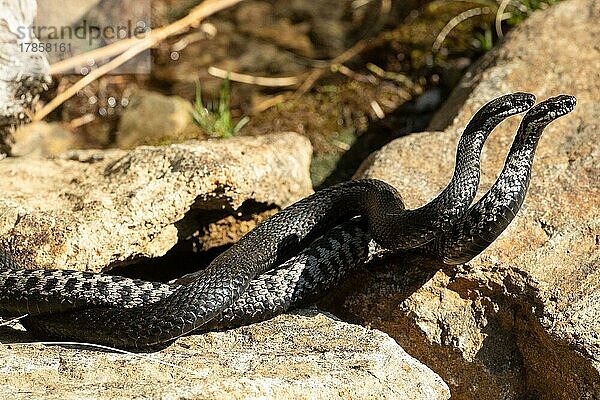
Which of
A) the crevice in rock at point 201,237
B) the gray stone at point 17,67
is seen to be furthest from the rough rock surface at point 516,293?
the gray stone at point 17,67

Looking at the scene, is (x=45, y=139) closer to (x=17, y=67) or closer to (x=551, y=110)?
(x=17, y=67)

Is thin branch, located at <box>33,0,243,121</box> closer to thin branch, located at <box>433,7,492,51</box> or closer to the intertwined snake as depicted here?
thin branch, located at <box>433,7,492,51</box>

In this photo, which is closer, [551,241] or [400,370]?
[400,370]

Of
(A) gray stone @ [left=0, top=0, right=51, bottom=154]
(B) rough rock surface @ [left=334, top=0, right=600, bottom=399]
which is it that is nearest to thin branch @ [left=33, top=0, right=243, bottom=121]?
(A) gray stone @ [left=0, top=0, right=51, bottom=154]

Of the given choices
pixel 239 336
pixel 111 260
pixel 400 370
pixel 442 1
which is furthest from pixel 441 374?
pixel 442 1

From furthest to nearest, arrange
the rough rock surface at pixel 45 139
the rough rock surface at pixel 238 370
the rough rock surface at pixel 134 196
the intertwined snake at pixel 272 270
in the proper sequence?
the rough rock surface at pixel 45 139 < the rough rock surface at pixel 134 196 < the intertwined snake at pixel 272 270 < the rough rock surface at pixel 238 370

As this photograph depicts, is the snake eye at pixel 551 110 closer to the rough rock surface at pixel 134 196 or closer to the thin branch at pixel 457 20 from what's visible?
the rough rock surface at pixel 134 196

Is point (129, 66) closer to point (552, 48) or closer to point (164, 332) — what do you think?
point (552, 48)
